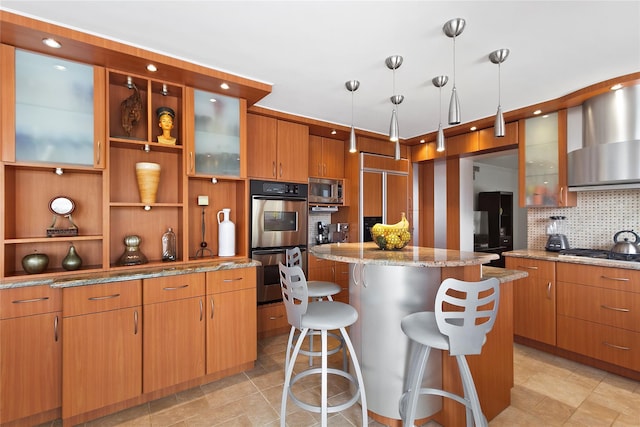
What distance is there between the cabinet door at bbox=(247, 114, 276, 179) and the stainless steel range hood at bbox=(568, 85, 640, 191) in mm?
3080

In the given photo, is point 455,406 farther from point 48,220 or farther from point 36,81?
point 36,81

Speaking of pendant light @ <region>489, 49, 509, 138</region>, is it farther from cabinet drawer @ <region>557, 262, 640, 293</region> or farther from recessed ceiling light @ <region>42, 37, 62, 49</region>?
recessed ceiling light @ <region>42, 37, 62, 49</region>

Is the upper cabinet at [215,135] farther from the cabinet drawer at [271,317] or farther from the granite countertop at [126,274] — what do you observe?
the cabinet drawer at [271,317]

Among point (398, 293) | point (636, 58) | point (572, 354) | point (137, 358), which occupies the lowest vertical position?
point (572, 354)

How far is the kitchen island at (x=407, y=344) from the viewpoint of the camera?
6.00 ft

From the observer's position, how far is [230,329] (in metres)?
2.47

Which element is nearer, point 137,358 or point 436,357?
point 436,357

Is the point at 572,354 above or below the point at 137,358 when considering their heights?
below

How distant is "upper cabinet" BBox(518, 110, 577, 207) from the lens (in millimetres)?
3125

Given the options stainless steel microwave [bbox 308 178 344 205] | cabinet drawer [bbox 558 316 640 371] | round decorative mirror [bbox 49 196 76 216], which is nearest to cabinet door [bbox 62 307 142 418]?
round decorative mirror [bbox 49 196 76 216]

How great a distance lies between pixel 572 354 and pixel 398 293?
→ 2.21 meters

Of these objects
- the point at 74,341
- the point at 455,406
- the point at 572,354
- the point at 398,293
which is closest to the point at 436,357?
the point at 455,406

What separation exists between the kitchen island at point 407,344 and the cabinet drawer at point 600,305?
1.26m

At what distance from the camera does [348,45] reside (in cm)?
205
